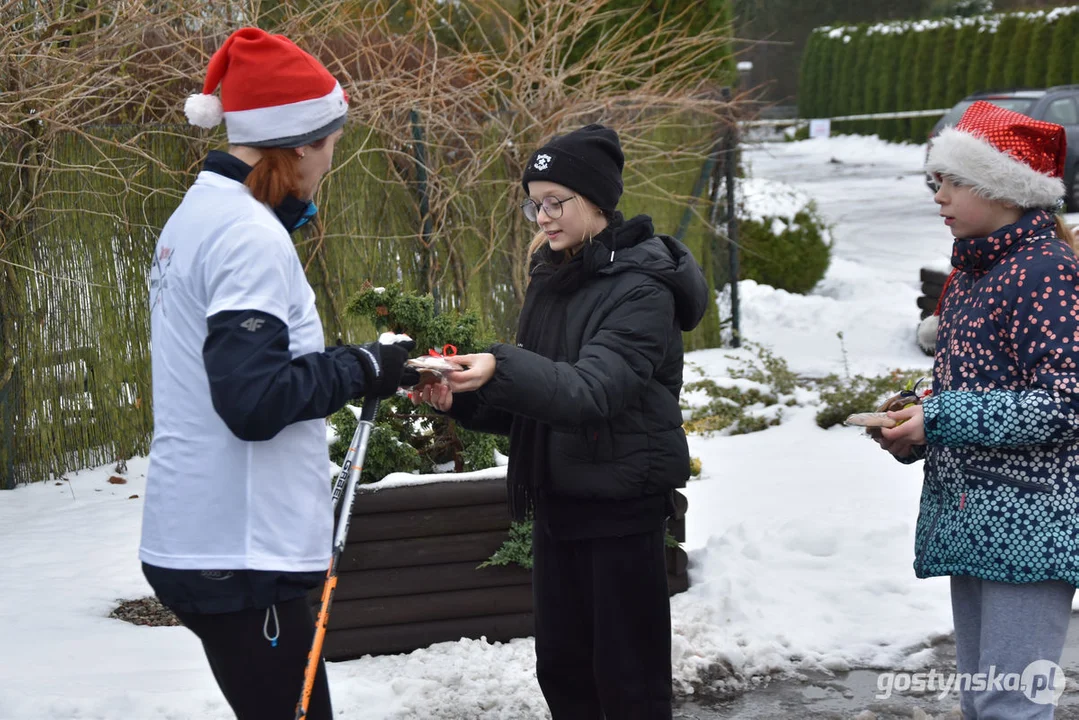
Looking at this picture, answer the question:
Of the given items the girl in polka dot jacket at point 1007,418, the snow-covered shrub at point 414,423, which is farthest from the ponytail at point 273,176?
the snow-covered shrub at point 414,423

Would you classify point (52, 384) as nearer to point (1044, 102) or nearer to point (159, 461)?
point (159, 461)

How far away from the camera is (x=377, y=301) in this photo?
174 inches

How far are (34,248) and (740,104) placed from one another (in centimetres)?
540

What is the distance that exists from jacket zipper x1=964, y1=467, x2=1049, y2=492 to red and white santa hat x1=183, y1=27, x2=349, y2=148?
1615mm

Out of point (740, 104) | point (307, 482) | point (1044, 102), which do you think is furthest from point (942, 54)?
point (307, 482)

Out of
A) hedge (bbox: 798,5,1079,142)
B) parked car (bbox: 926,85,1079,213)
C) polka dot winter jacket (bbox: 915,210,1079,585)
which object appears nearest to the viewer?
polka dot winter jacket (bbox: 915,210,1079,585)

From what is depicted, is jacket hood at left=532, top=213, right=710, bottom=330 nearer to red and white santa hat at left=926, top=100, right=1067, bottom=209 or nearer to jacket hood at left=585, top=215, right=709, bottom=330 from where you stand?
jacket hood at left=585, top=215, right=709, bottom=330

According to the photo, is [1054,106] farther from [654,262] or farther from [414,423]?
[654,262]

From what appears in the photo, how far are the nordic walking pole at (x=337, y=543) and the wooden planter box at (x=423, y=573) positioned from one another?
150 cm

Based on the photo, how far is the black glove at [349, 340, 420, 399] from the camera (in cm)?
239

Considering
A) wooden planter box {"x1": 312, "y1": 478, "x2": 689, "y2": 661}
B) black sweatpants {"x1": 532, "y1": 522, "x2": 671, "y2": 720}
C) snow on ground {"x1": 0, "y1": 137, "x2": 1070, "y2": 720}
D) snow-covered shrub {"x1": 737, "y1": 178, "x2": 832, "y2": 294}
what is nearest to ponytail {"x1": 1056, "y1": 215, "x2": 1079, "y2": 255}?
black sweatpants {"x1": 532, "y1": 522, "x2": 671, "y2": 720}

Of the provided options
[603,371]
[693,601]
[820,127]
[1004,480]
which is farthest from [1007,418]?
[820,127]

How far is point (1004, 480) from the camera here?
106 inches

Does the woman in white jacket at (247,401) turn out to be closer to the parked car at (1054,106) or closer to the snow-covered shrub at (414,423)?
the snow-covered shrub at (414,423)
